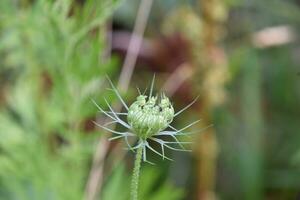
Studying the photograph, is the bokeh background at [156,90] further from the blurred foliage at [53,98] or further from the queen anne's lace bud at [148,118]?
the queen anne's lace bud at [148,118]

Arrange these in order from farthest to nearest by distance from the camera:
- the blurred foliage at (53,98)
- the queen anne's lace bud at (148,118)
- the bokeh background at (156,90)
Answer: the bokeh background at (156,90)
the blurred foliage at (53,98)
the queen anne's lace bud at (148,118)

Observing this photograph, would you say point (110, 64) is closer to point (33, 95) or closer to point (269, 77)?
point (33, 95)

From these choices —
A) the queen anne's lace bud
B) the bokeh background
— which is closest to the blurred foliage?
the bokeh background

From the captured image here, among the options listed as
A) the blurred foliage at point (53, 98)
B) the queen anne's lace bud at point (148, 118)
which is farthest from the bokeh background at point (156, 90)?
the queen anne's lace bud at point (148, 118)

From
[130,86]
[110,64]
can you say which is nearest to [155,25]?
[130,86]

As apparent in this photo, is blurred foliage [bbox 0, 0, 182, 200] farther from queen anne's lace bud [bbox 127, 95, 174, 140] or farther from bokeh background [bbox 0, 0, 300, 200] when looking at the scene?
queen anne's lace bud [bbox 127, 95, 174, 140]

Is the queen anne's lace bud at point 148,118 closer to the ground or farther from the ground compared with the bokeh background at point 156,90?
closer to the ground
